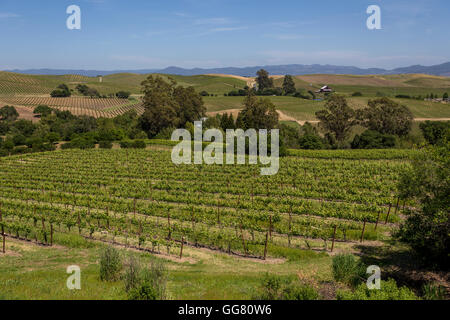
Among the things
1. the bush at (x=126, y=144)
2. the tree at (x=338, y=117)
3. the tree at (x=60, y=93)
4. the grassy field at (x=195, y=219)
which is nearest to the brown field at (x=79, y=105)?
the tree at (x=60, y=93)

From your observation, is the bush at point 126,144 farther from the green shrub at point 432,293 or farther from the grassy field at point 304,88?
the green shrub at point 432,293

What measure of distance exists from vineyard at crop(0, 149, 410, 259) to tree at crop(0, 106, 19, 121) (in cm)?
5293

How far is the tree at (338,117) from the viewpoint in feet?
224

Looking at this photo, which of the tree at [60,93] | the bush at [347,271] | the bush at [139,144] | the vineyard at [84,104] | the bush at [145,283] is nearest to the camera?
the bush at [145,283]

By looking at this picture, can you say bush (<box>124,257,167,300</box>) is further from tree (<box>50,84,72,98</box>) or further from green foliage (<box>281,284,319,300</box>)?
tree (<box>50,84,72,98</box>)

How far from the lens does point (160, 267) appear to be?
1215 cm

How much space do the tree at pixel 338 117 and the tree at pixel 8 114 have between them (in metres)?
77.6

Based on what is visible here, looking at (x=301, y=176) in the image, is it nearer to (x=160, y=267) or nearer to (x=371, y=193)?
(x=371, y=193)

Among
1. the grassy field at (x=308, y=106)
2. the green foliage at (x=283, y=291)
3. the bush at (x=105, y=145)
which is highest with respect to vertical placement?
the grassy field at (x=308, y=106)

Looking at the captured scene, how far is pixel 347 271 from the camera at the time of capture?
530 inches

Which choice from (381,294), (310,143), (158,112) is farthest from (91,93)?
(381,294)

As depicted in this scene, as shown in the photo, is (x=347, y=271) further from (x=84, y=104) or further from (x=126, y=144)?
(x=84, y=104)

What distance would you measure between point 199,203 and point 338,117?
48876mm
